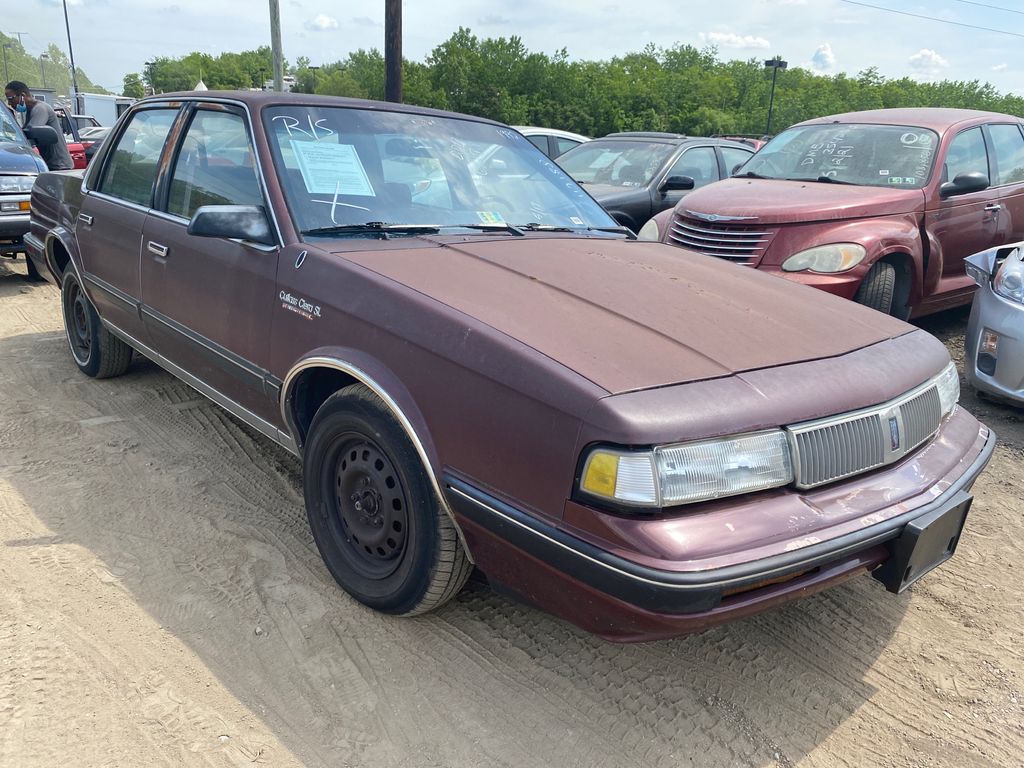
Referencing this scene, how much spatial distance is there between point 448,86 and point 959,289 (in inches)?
1706

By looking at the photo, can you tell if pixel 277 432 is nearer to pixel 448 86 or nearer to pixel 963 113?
pixel 963 113

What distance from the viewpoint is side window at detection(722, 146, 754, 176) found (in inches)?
335

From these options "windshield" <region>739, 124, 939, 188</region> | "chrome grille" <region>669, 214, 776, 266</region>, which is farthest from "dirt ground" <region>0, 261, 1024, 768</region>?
"windshield" <region>739, 124, 939, 188</region>

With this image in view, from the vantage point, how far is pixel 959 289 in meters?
5.85

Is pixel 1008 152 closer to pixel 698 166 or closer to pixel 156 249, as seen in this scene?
pixel 698 166

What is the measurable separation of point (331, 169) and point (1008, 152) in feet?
20.0

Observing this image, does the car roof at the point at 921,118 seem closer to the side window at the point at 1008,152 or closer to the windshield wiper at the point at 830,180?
the side window at the point at 1008,152

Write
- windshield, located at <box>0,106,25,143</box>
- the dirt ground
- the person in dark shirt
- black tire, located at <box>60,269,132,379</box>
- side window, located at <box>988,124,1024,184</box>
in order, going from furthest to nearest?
1. the person in dark shirt
2. windshield, located at <box>0,106,25,143</box>
3. side window, located at <box>988,124,1024,184</box>
4. black tire, located at <box>60,269,132,379</box>
5. the dirt ground

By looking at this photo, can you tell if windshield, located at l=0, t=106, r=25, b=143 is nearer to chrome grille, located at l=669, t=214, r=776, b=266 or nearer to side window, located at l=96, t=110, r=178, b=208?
side window, located at l=96, t=110, r=178, b=208

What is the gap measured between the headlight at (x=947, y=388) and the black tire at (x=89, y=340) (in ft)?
13.5

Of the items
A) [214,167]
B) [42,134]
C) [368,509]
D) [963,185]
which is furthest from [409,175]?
[42,134]

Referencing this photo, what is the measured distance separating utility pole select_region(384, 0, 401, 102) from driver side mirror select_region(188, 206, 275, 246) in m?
9.23

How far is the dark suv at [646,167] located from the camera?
737 cm

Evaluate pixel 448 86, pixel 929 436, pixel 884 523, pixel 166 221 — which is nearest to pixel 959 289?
pixel 929 436
